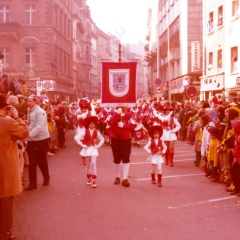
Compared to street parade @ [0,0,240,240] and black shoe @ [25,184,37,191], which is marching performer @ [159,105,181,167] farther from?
black shoe @ [25,184,37,191]

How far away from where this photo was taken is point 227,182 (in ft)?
36.8

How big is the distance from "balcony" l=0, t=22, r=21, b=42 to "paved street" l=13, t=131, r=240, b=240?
39994 millimetres

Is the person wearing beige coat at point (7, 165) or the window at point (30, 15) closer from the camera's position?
the person wearing beige coat at point (7, 165)

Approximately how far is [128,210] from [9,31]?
4495 cm

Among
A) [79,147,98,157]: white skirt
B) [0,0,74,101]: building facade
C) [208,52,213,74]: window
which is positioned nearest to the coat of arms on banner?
[79,147,98,157]: white skirt

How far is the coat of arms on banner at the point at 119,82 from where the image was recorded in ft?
41.0

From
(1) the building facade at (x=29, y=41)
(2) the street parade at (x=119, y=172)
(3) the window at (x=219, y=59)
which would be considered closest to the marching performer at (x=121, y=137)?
(2) the street parade at (x=119, y=172)

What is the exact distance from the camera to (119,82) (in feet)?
41.0

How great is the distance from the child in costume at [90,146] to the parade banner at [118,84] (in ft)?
3.17

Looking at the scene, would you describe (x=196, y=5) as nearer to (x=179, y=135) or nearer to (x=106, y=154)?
(x=179, y=135)

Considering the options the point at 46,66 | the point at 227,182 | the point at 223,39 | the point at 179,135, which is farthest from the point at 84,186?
the point at 46,66

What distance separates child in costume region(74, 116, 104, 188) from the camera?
36.8 feet

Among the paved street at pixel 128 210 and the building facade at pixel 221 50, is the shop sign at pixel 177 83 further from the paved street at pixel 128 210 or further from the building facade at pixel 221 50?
the paved street at pixel 128 210

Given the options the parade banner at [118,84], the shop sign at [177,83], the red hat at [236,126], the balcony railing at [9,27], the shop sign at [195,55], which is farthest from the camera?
the balcony railing at [9,27]
